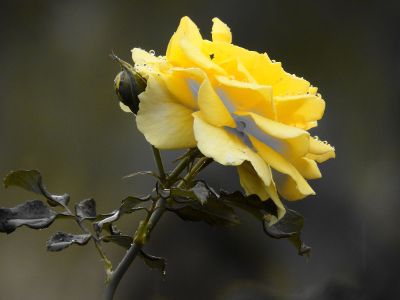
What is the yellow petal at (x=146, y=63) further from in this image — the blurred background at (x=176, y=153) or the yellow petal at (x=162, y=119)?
the blurred background at (x=176, y=153)

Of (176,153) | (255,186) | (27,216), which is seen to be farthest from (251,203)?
(176,153)

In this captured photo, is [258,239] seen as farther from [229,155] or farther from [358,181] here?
[229,155]

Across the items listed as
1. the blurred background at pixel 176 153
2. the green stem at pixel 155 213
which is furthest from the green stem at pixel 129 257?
the blurred background at pixel 176 153

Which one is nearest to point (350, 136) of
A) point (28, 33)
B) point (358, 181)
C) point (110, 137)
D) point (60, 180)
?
point (358, 181)

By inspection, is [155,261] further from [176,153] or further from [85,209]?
[176,153]

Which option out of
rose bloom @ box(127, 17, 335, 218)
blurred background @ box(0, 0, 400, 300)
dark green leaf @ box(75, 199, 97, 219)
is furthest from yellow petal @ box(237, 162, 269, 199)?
blurred background @ box(0, 0, 400, 300)

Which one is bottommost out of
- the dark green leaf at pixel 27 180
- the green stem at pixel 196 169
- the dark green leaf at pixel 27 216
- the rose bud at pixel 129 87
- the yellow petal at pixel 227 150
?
the dark green leaf at pixel 27 216
